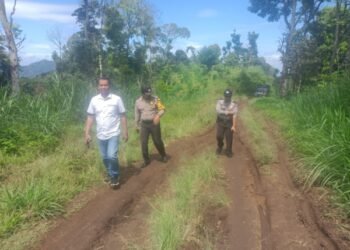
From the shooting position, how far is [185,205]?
5.64m

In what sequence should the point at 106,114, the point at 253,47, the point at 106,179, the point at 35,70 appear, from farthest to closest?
1. the point at 35,70
2. the point at 253,47
3. the point at 106,179
4. the point at 106,114

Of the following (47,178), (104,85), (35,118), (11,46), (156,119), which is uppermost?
(11,46)

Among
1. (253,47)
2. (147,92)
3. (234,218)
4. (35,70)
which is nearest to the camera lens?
(234,218)

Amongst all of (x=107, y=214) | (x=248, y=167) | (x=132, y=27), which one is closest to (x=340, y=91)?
(x=248, y=167)

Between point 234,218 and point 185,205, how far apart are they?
75 centimetres

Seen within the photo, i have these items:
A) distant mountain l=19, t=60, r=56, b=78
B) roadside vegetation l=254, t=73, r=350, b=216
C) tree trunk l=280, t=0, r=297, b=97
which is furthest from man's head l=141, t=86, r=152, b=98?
tree trunk l=280, t=0, r=297, b=97

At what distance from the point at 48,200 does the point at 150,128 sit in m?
3.23

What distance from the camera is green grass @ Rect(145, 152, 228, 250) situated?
4.68 m

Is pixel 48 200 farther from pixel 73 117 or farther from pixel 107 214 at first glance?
pixel 73 117

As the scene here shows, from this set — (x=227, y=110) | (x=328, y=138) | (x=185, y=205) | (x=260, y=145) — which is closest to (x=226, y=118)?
(x=227, y=110)

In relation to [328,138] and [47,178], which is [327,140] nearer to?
[328,138]

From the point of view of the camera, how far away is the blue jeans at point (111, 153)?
6.80 m

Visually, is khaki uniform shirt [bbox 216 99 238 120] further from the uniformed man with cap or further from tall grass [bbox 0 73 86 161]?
tall grass [bbox 0 73 86 161]

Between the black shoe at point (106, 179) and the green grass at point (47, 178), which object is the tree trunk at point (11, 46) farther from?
the black shoe at point (106, 179)
